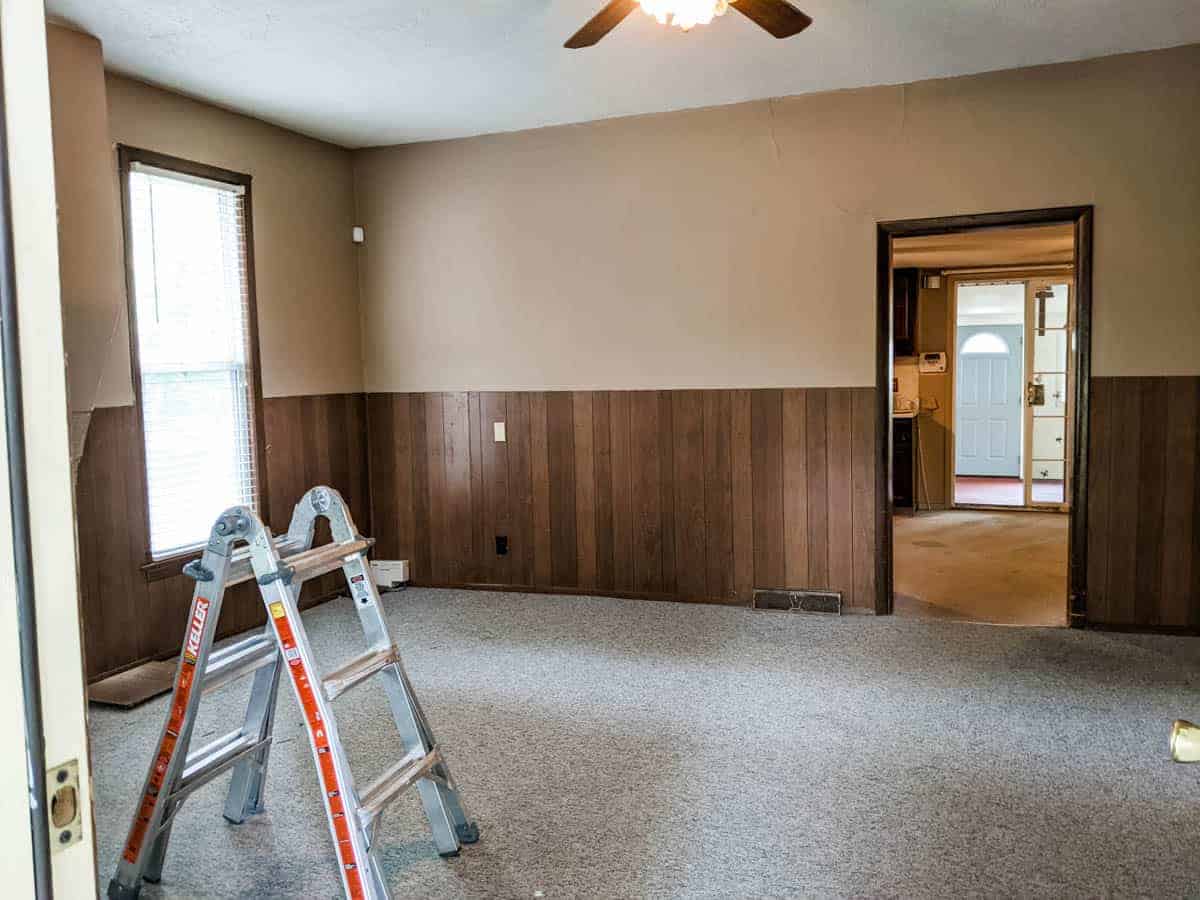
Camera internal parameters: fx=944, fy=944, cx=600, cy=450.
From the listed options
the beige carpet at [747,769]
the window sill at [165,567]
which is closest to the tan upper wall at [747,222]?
the beige carpet at [747,769]

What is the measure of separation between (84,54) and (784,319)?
342cm

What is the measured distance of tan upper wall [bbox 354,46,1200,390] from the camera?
14.5ft

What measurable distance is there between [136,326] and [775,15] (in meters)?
2.99

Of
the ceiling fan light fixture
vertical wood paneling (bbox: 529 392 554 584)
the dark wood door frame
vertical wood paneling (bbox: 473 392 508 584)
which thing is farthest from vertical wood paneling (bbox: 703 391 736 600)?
the ceiling fan light fixture

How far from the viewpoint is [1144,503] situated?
14.8 feet

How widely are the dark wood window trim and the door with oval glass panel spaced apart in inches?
261

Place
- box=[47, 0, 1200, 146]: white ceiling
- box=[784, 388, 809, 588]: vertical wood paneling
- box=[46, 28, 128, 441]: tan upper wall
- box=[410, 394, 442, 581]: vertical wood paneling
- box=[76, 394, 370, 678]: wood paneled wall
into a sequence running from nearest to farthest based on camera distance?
box=[47, 0, 1200, 146]: white ceiling → box=[46, 28, 128, 441]: tan upper wall → box=[76, 394, 370, 678]: wood paneled wall → box=[784, 388, 809, 588]: vertical wood paneling → box=[410, 394, 442, 581]: vertical wood paneling

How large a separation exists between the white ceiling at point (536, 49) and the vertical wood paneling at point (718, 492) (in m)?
1.65

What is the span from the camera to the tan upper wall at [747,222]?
4422 millimetres

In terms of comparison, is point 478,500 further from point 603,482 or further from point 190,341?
point 190,341

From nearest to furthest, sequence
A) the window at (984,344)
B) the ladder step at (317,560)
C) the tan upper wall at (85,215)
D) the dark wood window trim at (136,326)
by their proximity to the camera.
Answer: the ladder step at (317,560), the tan upper wall at (85,215), the dark wood window trim at (136,326), the window at (984,344)

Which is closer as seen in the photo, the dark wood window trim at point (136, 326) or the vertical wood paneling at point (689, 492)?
the dark wood window trim at point (136, 326)

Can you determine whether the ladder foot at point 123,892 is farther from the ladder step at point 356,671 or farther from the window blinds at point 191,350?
the window blinds at point 191,350

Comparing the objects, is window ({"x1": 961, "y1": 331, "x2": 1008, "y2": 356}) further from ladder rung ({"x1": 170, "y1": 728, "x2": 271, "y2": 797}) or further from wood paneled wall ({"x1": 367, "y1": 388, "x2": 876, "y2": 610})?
ladder rung ({"x1": 170, "y1": 728, "x2": 271, "y2": 797})
